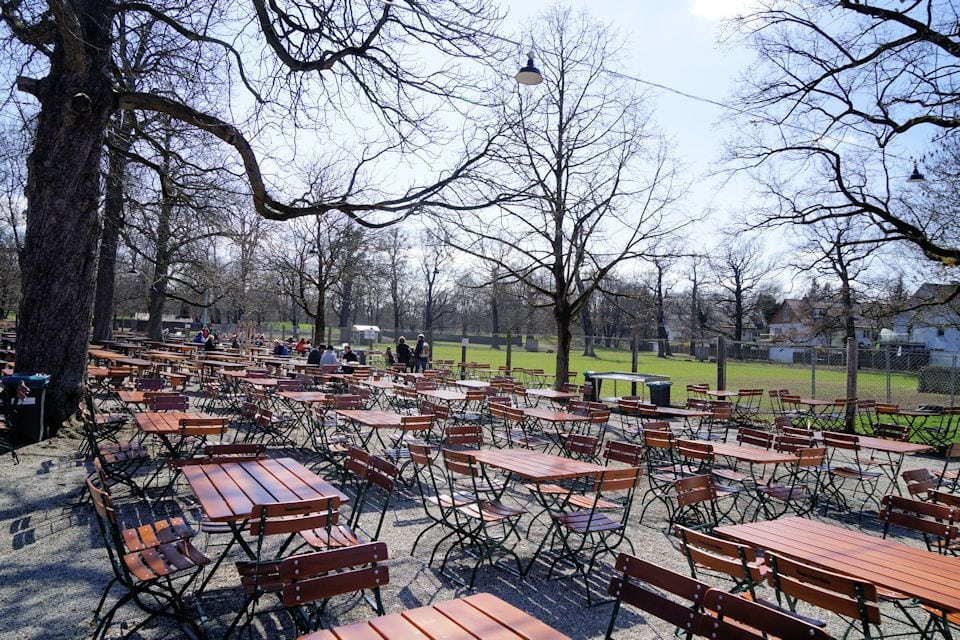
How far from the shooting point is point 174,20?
947 cm

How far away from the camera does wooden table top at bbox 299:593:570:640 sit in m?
2.47

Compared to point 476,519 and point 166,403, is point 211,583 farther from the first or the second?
point 166,403

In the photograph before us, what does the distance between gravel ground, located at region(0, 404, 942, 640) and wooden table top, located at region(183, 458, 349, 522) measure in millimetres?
784

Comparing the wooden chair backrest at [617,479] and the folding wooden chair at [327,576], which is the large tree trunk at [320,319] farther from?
the folding wooden chair at [327,576]

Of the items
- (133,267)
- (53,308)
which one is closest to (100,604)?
(53,308)

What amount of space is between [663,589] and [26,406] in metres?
9.27

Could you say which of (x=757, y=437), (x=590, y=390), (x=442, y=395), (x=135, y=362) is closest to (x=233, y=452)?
(x=442, y=395)

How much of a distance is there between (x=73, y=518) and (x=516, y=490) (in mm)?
4809

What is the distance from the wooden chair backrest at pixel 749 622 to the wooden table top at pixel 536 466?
2.47 metres

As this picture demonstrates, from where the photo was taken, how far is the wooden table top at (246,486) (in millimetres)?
4043

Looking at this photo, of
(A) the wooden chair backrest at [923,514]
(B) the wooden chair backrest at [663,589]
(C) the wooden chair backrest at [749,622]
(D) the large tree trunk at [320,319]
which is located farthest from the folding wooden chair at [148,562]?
(D) the large tree trunk at [320,319]

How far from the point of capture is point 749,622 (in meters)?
2.67

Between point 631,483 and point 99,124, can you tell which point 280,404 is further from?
point 631,483

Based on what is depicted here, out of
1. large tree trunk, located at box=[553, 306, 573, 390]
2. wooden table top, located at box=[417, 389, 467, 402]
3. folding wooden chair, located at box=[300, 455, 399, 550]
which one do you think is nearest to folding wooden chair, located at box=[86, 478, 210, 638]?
folding wooden chair, located at box=[300, 455, 399, 550]
